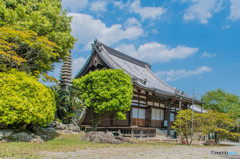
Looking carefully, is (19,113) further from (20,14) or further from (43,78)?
(20,14)

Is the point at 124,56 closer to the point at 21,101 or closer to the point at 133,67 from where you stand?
A: the point at 133,67

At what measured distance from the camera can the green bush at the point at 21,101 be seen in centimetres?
1050

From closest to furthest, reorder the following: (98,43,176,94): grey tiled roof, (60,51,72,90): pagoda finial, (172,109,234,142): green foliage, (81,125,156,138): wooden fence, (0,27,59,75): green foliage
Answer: (0,27,59,75): green foliage, (172,109,234,142): green foliage, (60,51,72,90): pagoda finial, (81,125,156,138): wooden fence, (98,43,176,94): grey tiled roof

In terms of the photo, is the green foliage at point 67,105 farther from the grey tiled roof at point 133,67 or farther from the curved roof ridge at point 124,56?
the curved roof ridge at point 124,56

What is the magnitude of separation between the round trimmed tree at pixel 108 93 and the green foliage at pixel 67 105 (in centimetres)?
72

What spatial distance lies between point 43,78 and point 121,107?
6.13 metres

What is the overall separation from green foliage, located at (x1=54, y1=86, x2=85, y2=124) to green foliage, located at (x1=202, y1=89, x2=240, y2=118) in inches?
1180

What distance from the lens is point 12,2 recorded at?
14.4 metres

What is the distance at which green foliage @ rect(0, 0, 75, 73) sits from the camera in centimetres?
1209

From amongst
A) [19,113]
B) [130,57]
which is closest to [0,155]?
[19,113]

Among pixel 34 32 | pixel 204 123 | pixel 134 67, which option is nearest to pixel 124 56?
pixel 134 67

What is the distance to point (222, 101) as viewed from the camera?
3922 centimetres

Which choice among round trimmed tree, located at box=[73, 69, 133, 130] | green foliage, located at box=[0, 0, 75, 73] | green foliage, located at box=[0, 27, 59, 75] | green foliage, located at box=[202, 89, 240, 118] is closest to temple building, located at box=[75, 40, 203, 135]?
round trimmed tree, located at box=[73, 69, 133, 130]

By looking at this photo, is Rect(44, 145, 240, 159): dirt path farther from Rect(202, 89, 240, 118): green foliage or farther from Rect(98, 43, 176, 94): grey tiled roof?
Rect(202, 89, 240, 118): green foliage
